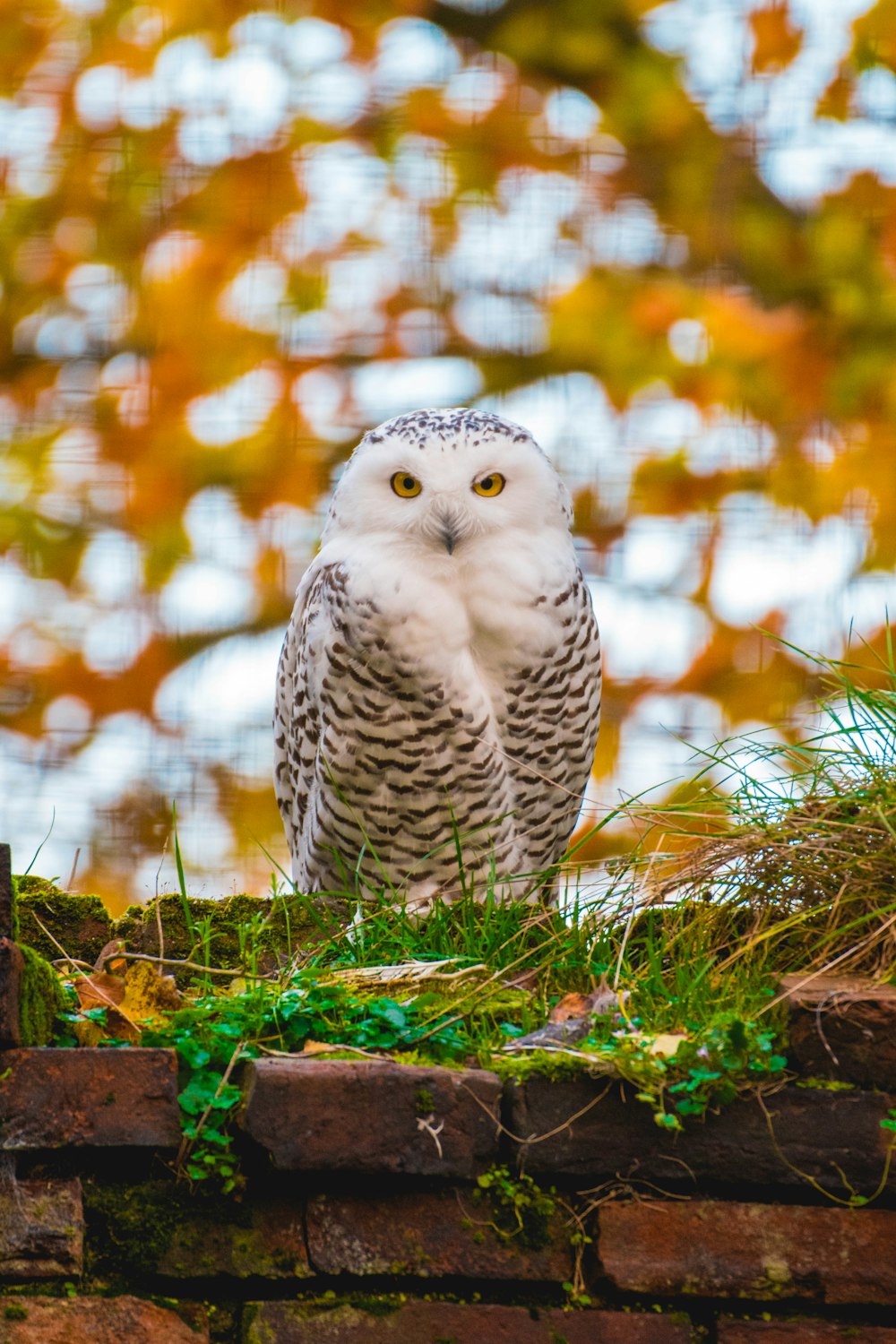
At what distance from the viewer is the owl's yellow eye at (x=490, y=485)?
267cm

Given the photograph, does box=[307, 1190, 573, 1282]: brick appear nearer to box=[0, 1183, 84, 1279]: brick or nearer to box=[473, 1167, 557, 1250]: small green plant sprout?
box=[473, 1167, 557, 1250]: small green plant sprout

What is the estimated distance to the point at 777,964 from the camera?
2033 millimetres

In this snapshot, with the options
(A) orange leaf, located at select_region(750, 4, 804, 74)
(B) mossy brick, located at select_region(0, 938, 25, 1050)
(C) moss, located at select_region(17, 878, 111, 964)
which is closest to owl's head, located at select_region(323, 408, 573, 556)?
(C) moss, located at select_region(17, 878, 111, 964)

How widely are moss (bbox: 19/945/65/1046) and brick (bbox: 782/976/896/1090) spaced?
0.81m

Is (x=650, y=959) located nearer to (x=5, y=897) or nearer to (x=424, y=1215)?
(x=424, y=1215)

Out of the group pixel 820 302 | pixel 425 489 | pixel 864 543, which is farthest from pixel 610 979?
pixel 820 302

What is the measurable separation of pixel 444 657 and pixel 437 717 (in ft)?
0.33

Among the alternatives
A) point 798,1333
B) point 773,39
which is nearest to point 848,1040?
point 798,1333

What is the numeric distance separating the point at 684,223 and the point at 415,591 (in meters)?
3.70

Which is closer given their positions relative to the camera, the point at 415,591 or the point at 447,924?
the point at 447,924

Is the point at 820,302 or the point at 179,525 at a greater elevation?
the point at 820,302

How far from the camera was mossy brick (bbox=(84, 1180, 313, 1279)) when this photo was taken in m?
1.61

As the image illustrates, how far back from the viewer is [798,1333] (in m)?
1.64

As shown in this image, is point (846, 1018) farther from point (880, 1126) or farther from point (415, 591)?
point (415, 591)
